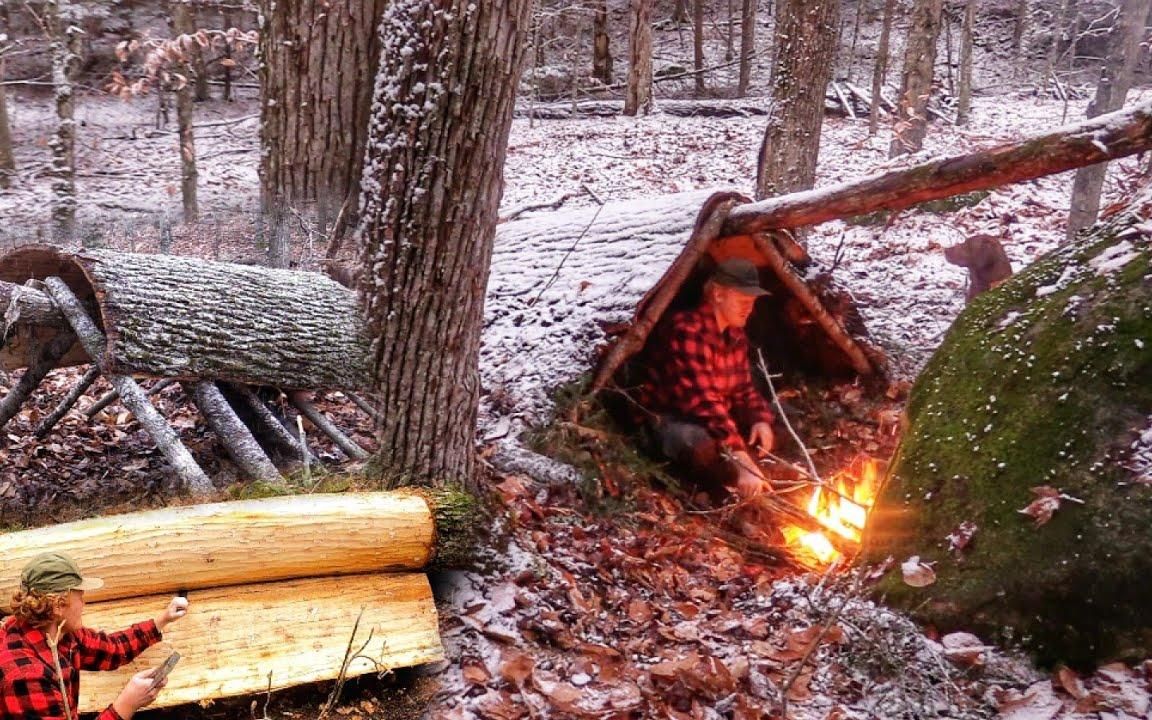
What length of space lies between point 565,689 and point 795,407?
368cm

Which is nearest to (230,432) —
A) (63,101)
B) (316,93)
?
(316,93)

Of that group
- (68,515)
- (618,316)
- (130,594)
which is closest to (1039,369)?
(618,316)

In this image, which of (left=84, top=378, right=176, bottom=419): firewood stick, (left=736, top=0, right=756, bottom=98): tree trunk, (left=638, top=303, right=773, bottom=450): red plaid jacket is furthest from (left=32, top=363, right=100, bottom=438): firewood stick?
(left=736, top=0, right=756, bottom=98): tree trunk

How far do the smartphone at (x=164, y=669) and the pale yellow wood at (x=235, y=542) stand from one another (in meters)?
0.32

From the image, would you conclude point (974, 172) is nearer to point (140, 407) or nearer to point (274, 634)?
point (274, 634)

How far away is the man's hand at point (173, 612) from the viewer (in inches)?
108

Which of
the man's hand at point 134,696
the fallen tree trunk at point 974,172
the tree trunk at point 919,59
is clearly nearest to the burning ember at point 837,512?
the fallen tree trunk at point 974,172

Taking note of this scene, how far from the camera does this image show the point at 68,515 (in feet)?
10.5

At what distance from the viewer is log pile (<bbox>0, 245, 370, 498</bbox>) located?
10.8ft

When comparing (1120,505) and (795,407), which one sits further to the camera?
(795,407)

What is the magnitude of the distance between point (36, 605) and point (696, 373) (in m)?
3.90

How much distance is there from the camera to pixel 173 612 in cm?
276

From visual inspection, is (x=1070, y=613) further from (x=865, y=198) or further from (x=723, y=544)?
(x=865, y=198)

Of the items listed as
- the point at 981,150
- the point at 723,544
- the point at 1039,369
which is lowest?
the point at 723,544
